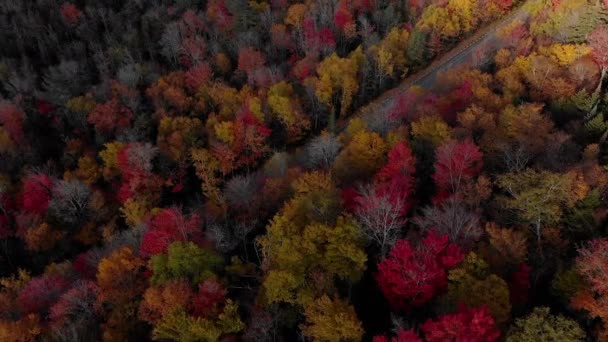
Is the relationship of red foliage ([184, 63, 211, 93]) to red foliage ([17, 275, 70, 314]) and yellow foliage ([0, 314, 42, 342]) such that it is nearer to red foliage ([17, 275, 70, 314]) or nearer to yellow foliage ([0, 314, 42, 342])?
red foliage ([17, 275, 70, 314])

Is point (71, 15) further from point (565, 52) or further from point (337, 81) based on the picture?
point (565, 52)

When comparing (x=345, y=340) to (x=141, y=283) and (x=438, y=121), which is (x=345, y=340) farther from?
(x=438, y=121)

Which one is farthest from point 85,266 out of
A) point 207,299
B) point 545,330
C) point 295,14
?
point 295,14

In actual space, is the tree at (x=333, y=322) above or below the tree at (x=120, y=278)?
above

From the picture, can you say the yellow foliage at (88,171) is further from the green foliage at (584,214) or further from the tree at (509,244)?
the green foliage at (584,214)

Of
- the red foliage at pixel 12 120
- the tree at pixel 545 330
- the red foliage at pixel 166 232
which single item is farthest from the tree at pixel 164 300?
the red foliage at pixel 12 120

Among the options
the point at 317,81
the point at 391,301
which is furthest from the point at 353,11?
the point at 391,301

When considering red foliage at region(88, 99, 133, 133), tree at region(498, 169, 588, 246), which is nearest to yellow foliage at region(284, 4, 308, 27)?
red foliage at region(88, 99, 133, 133)
